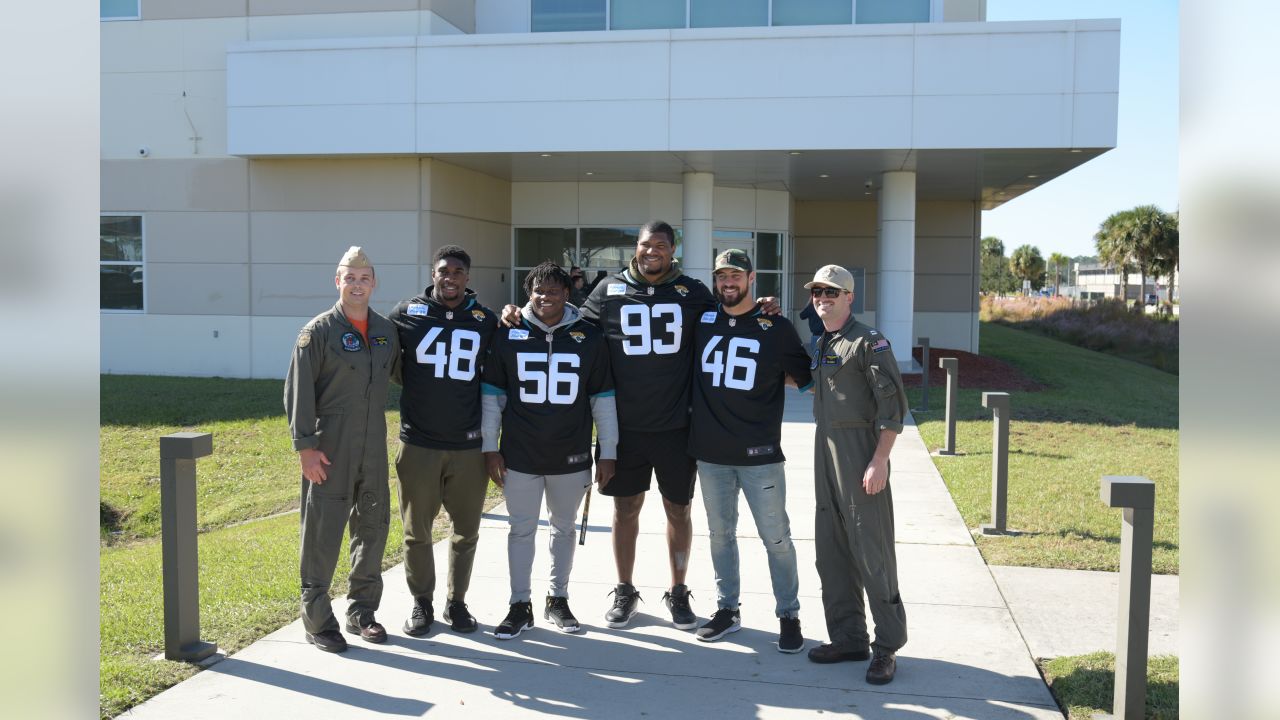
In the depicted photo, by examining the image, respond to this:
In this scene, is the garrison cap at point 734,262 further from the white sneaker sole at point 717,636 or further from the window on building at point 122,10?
the window on building at point 122,10

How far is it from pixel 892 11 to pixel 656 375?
1571cm

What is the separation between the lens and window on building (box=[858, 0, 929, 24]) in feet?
62.5

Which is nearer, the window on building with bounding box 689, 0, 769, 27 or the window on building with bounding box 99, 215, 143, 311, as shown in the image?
the window on building with bounding box 689, 0, 769, 27

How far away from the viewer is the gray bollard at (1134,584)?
428 centimetres

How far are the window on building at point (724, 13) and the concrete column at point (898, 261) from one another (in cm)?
401

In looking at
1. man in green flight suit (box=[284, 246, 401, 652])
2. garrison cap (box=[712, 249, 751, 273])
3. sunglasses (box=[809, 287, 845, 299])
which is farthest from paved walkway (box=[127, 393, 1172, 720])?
garrison cap (box=[712, 249, 751, 273])

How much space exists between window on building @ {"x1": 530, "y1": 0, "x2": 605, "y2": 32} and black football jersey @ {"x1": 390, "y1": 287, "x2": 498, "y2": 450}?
15342mm

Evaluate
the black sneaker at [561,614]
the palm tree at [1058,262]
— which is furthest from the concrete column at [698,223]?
the palm tree at [1058,262]

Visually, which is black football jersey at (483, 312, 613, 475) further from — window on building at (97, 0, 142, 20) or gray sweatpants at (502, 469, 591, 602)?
window on building at (97, 0, 142, 20)

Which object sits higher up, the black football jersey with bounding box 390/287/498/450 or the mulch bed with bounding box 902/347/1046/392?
the black football jersey with bounding box 390/287/498/450

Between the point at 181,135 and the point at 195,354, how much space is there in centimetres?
419
